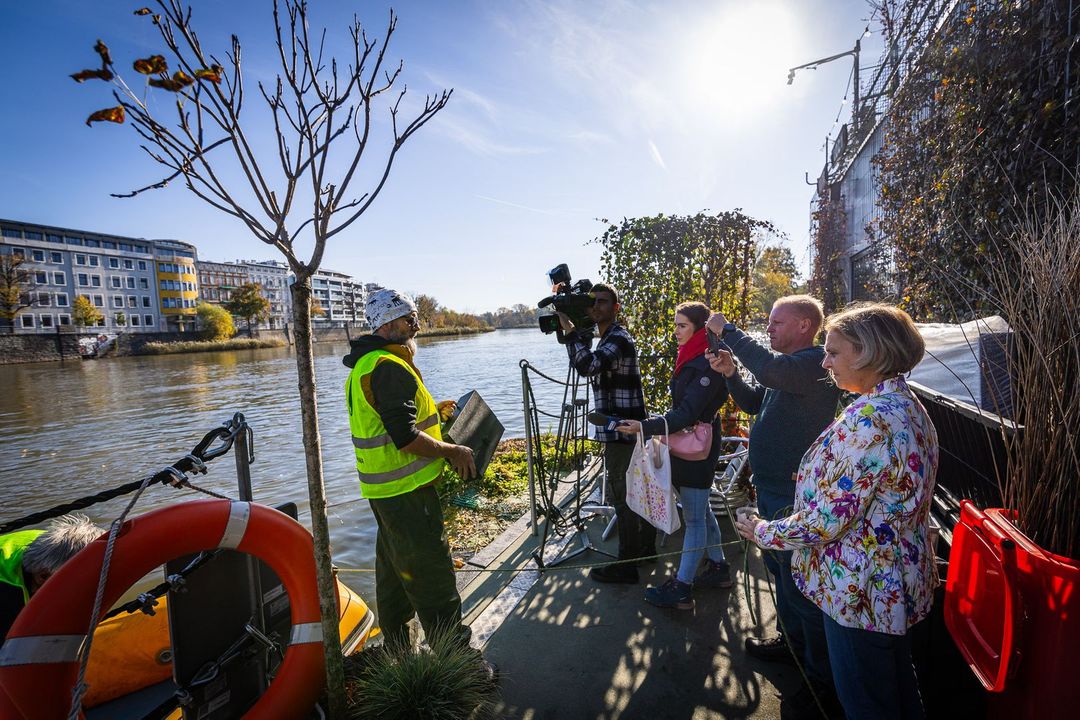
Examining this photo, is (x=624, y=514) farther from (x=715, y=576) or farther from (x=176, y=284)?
(x=176, y=284)

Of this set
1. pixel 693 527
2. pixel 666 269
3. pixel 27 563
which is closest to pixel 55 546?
pixel 27 563

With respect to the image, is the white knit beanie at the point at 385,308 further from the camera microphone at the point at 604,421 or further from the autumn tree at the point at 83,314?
the autumn tree at the point at 83,314

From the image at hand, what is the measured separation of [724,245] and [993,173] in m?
2.35

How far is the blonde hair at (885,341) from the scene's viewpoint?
4.99 feet

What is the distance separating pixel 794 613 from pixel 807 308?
141 centimetres

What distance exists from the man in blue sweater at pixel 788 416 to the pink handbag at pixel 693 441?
0.59 m

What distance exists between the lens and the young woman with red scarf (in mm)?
2809

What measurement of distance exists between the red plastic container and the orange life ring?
7.92 ft

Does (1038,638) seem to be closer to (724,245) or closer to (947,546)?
(947,546)

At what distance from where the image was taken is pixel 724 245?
548 centimetres

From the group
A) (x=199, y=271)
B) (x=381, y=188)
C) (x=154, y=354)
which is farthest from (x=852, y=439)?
(x=199, y=271)

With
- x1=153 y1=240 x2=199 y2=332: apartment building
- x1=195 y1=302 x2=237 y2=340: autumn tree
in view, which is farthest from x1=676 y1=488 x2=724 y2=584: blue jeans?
x1=153 y1=240 x2=199 y2=332: apartment building

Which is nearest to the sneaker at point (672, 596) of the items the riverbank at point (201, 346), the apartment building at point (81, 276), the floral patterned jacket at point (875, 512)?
the floral patterned jacket at point (875, 512)

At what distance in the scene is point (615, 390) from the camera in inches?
126
